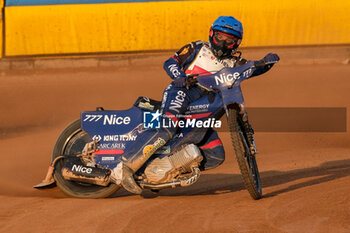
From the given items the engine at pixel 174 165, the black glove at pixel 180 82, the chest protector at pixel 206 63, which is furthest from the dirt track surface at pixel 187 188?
the chest protector at pixel 206 63

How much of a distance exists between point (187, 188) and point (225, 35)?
223 centimetres

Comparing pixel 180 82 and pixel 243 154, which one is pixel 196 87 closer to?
pixel 180 82

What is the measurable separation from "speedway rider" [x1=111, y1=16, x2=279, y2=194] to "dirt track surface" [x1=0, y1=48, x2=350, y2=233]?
17.3 inches

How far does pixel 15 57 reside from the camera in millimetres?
16609

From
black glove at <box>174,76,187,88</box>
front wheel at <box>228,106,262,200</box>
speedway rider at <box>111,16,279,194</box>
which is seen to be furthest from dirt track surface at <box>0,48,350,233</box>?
black glove at <box>174,76,187,88</box>

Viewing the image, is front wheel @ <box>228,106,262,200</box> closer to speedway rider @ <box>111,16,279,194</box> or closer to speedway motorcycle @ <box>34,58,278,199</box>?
speedway motorcycle @ <box>34,58,278,199</box>

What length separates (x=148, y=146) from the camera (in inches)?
304

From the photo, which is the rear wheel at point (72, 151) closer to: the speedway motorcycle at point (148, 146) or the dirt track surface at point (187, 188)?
the speedway motorcycle at point (148, 146)

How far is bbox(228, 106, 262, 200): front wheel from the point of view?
712 centimetres

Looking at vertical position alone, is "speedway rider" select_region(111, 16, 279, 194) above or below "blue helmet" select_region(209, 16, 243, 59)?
below

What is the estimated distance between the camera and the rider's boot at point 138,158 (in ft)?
25.2

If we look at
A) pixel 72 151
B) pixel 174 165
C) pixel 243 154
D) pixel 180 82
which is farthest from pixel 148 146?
pixel 243 154

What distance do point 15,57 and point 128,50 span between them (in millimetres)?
2921

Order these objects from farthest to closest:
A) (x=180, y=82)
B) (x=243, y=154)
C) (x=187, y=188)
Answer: (x=187, y=188), (x=180, y=82), (x=243, y=154)
